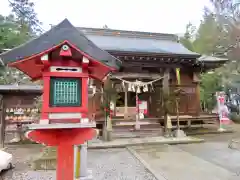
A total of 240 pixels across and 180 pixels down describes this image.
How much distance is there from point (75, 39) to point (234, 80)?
15.1 m

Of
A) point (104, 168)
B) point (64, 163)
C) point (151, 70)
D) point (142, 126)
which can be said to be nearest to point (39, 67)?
point (64, 163)

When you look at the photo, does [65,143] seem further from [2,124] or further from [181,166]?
[2,124]

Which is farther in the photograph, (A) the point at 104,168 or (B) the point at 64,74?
(A) the point at 104,168

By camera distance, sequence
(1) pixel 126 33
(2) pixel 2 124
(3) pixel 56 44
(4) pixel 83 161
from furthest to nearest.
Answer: (1) pixel 126 33
(2) pixel 2 124
(4) pixel 83 161
(3) pixel 56 44

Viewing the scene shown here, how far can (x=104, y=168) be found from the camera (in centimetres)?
498

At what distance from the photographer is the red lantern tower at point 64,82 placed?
2.22m

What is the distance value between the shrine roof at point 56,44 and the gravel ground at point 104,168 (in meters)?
3.06

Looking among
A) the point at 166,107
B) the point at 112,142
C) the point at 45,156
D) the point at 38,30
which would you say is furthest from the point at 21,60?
the point at 38,30

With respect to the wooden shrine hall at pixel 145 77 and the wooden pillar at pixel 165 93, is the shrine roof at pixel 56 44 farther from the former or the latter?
the wooden pillar at pixel 165 93

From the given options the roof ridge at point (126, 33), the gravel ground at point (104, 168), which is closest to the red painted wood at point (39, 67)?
the gravel ground at point (104, 168)

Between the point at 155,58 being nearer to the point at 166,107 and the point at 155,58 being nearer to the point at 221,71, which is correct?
the point at 166,107

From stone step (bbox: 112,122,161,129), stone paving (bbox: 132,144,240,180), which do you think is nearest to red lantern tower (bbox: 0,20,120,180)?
stone paving (bbox: 132,144,240,180)

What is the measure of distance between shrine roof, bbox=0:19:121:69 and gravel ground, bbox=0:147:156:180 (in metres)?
3.06

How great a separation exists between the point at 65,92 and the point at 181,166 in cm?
405
